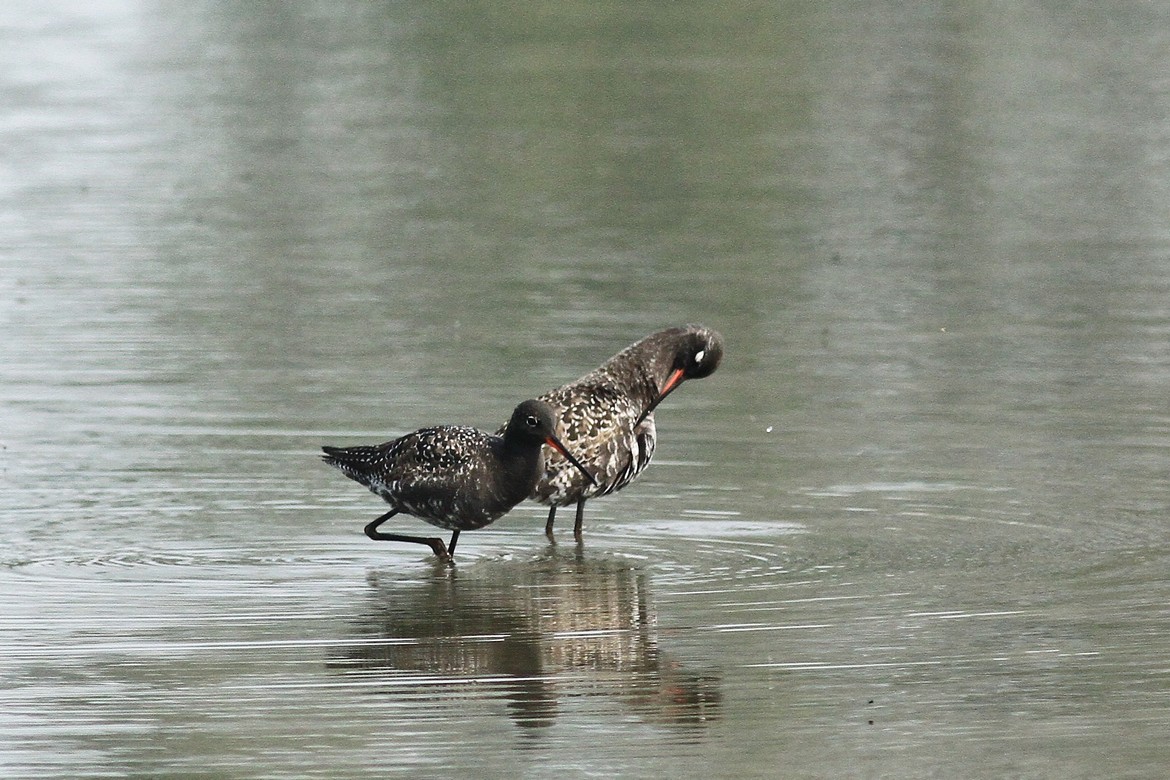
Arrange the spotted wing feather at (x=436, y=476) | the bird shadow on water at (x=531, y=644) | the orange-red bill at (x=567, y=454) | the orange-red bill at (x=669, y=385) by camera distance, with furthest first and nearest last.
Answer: the orange-red bill at (x=669, y=385), the spotted wing feather at (x=436, y=476), the orange-red bill at (x=567, y=454), the bird shadow on water at (x=531, y=644)

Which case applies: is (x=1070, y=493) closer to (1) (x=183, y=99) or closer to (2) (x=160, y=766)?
(2) (x=160, y=766)

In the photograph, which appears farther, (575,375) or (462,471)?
(575,375)

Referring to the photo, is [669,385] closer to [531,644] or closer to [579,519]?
[579,519]

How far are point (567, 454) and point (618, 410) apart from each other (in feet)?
2.98

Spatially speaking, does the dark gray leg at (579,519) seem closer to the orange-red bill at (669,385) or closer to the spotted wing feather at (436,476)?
the spotted wing feather at (436,476)

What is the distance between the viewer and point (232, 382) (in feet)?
48.2

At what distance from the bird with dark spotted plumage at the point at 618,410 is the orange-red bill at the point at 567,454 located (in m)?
0.05

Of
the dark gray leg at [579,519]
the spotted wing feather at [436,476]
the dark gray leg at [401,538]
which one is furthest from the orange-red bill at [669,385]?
the dark gray leg at [401,538]

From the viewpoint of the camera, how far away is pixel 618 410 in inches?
462

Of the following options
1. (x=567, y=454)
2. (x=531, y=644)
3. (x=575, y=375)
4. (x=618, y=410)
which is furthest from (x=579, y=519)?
(x=575, y=375)

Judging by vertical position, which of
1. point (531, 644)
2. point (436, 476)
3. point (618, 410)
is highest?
point (618, 410)

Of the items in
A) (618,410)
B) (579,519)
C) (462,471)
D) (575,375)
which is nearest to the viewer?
(462,471)

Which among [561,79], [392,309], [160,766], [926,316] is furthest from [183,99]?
[160,766]

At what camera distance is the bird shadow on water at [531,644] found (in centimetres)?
820
